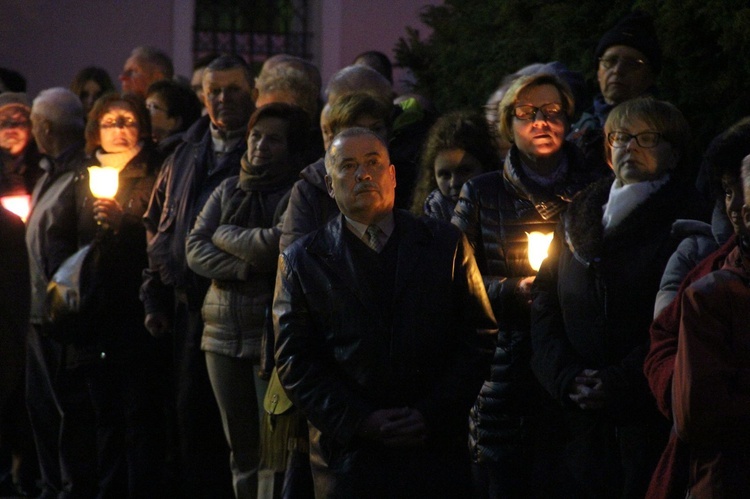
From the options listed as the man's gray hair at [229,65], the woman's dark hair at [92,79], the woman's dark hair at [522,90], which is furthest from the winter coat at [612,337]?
the woman's dark hair at [92,79]

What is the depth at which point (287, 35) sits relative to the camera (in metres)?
18.4

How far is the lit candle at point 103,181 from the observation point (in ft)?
26.8

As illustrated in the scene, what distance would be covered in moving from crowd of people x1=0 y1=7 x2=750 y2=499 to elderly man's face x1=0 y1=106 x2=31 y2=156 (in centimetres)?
42

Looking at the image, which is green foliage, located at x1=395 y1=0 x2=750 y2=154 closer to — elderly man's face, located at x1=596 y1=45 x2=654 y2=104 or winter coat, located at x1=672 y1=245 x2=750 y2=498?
elderly man's face, located at x1=596 y1=45 x2=654 y2=104

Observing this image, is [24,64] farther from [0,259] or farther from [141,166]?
[0,259]

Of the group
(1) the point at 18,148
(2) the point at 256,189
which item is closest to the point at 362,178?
(2) the point at 256,189

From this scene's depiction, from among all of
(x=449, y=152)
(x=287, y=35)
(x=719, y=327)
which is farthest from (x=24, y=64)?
(x=719, y=327)

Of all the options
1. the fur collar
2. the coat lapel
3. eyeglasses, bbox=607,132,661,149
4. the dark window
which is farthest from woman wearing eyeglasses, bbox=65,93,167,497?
the dark window

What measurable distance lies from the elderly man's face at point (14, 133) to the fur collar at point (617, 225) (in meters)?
5.40

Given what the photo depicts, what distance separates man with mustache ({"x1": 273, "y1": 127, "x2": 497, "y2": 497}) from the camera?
5.20 m

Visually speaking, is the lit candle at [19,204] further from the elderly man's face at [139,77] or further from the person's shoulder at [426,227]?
the person's shoulder at [426,227]

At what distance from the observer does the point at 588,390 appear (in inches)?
214

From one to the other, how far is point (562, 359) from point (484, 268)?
926 millimetres

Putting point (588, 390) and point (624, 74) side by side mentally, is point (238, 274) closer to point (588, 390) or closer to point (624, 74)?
point (624, 74)
